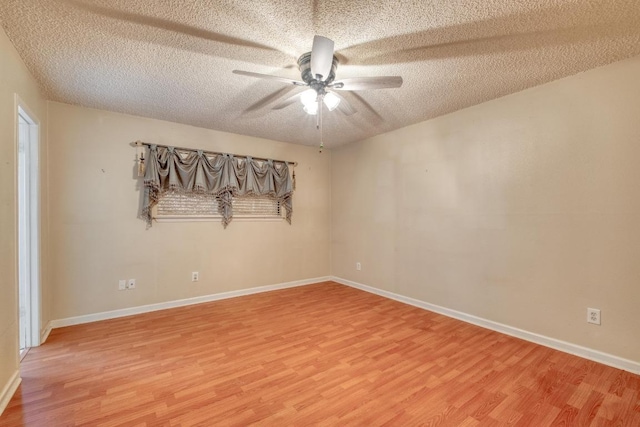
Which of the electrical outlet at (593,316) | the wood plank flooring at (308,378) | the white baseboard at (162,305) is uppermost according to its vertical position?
the electrical outlet at (593,316)

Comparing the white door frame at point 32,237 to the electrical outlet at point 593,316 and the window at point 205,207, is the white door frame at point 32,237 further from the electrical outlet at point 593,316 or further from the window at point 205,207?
the electrical outlet at point 593,316

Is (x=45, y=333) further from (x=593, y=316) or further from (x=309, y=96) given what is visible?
(x=593, y=316)

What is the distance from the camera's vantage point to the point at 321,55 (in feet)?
5.68

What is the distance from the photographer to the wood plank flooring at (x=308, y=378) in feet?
5.49

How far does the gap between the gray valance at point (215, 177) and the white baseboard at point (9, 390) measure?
6.07 feet

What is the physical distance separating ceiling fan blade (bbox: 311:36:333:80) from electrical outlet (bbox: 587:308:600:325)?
2875 mm

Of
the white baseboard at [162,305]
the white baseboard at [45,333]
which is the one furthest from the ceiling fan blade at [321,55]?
the white baseboard at [45,333]

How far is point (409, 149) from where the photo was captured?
3.78 m

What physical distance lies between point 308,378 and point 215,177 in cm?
285

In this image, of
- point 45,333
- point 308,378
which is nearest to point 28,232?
point 45,333

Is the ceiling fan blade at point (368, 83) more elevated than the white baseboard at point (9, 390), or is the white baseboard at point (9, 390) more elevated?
the ceiling fan blade at point (368, 83)

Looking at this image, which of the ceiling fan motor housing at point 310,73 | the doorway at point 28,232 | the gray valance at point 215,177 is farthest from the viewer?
the gray valance at point 215,177

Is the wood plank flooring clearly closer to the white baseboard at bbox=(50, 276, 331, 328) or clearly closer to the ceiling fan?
the white baseboard at bbox=(50, 276, 331, 328)

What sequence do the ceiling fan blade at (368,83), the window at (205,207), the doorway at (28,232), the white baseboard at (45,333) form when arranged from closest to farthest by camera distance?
1. the ceiling fan blade at (368,83)
2. the doorway at (28,232)
3. the white baseboard at (45,333)
4. the window at (205,207)
